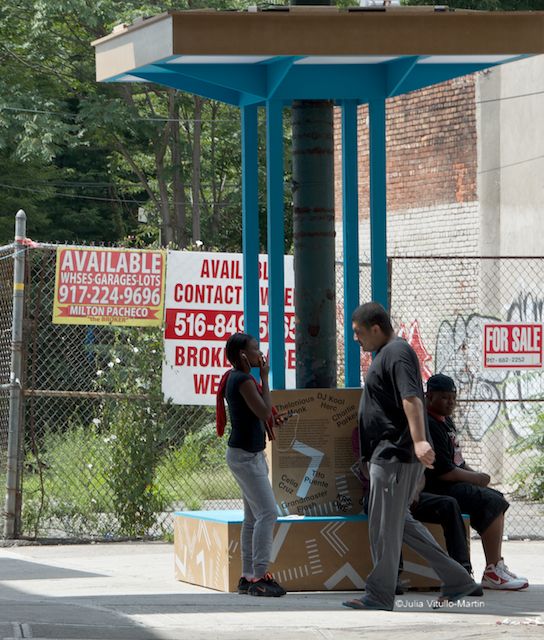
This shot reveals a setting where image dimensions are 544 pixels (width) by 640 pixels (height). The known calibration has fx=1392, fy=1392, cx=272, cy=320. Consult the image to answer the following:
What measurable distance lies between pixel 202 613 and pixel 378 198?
3004mm

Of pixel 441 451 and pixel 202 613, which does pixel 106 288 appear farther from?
pixel 202 613

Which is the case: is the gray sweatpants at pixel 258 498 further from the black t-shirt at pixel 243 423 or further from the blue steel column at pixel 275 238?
the blue steel column at pixel 275 238

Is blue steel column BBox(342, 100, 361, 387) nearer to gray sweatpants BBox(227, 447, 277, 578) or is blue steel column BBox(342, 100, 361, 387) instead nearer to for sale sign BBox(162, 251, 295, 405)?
gray sweatpants BBox(227, 447, 277, 578)

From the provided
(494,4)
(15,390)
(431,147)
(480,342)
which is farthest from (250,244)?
(494,4)

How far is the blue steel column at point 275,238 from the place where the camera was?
8.95 m

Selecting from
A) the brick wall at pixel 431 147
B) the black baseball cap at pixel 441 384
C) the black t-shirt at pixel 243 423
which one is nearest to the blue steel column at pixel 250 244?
the black t-shirt at pixel 243 423

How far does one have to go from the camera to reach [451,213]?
1853 centimetres

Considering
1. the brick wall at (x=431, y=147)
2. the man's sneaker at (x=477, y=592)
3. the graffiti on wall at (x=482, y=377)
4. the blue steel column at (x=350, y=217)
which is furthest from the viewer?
the brick wall at (x=431, y=147)

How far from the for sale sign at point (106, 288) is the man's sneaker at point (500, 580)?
14.1 feet

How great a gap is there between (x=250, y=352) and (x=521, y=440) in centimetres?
827

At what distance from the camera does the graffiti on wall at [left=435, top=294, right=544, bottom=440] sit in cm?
1677

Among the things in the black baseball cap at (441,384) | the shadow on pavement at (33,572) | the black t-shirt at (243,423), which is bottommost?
the shadow on pavement at (33,572)

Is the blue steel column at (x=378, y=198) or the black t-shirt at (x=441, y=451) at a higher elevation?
the blue steel column at (x=378, y=198)

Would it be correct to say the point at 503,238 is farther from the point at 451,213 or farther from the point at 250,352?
the point at 250,352
